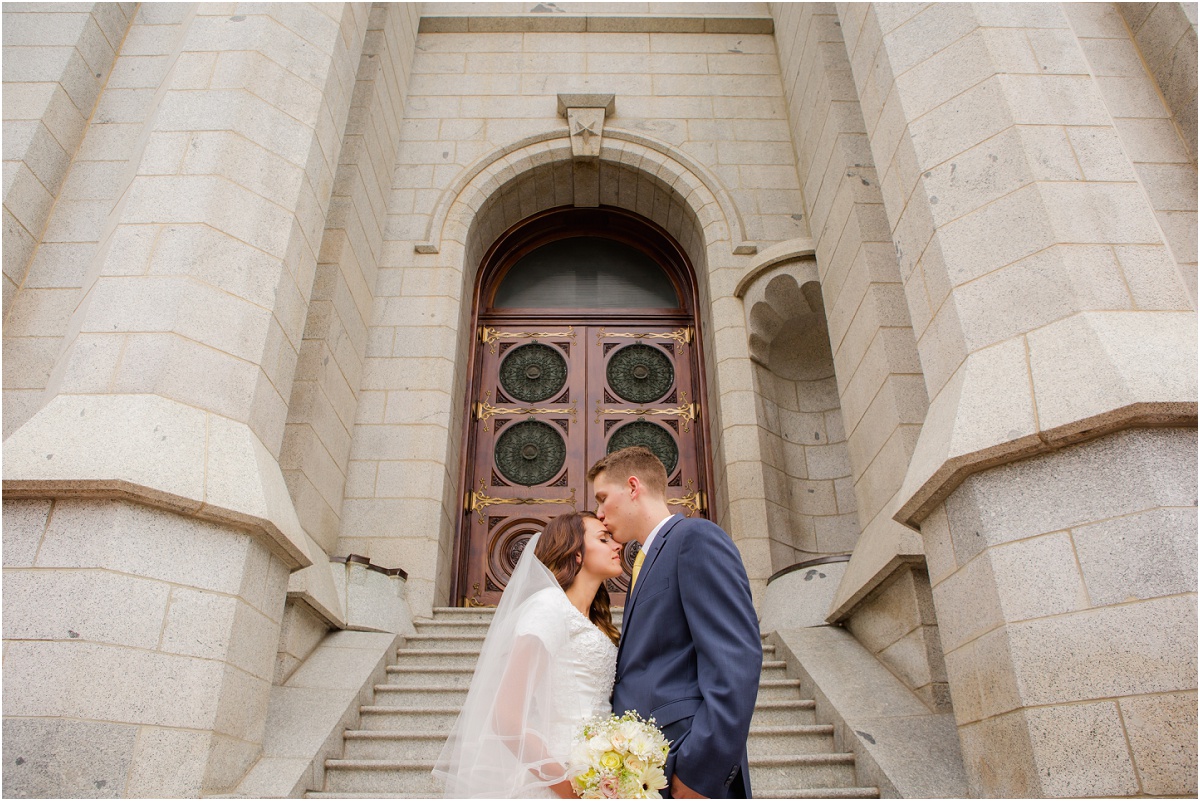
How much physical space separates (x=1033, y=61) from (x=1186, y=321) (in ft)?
5.36

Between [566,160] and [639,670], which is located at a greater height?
[566,160]

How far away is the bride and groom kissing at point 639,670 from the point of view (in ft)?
Answer: 6.74

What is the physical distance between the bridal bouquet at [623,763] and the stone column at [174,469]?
1.96 m

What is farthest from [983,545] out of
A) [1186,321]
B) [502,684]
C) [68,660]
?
[68,660]

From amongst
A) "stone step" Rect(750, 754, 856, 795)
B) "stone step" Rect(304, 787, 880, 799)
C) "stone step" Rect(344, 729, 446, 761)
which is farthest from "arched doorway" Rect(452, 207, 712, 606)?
"stone step" Rect(304, 787, 880, 799)

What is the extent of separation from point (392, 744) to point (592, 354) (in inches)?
191

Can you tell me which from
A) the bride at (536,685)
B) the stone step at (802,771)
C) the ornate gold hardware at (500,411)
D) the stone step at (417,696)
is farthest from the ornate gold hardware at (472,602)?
the bride at (536,685)

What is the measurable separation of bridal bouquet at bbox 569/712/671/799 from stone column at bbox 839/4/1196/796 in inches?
59.9

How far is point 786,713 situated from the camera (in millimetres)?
4254

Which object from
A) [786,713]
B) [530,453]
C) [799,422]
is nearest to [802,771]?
[786,713]

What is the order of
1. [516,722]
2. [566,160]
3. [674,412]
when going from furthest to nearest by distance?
[566,160] → [674,412] → [516,722]

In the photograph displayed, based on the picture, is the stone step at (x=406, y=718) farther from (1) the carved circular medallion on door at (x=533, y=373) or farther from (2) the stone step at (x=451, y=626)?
(1) the carved circular medallion on door at (x=533, y=373)

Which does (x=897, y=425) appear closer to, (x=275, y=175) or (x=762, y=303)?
(x=762, y=303)

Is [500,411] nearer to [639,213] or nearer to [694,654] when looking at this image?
[639,213]
